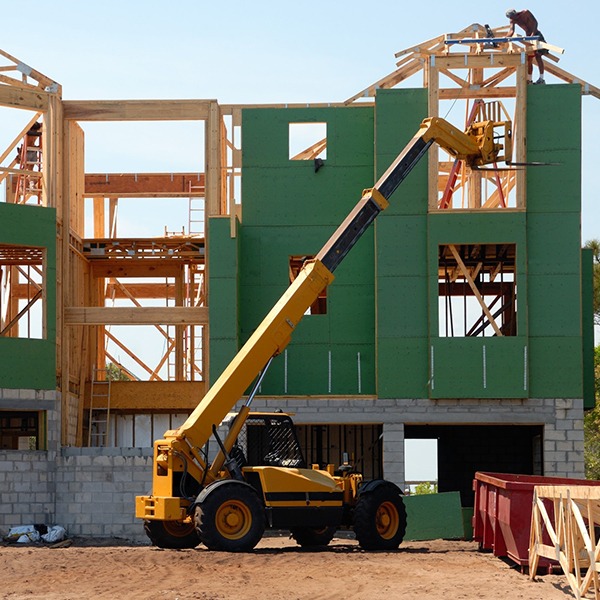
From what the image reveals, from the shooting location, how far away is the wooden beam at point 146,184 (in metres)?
38.6

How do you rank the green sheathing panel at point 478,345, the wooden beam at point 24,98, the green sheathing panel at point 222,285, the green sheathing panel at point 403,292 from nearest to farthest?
the green sheathing panel at point 478,345 < the green sheathing panel at point 403,292 < the green sheathing panel at point 222,285 < the wooden beam at point 24,98

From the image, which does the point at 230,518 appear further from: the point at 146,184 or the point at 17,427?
the point at 146,184

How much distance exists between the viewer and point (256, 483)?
2297cm

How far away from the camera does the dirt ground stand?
16734mm

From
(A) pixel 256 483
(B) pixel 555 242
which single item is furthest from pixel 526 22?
(A) pixel 256 483

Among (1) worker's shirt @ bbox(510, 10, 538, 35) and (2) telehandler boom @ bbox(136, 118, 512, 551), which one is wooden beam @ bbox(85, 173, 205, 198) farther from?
(2) telehandler boom @ bbox(136, 118, 512, 551)

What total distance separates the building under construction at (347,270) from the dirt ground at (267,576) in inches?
329

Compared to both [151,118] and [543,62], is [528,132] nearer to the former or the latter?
[543,62]

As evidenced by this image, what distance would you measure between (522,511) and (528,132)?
47.3 feet

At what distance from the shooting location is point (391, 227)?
32.2 meters

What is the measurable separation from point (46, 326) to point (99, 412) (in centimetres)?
646

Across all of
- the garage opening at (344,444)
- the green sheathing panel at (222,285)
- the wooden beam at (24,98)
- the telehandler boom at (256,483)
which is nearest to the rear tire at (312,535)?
the telehandler boom at (256,483)

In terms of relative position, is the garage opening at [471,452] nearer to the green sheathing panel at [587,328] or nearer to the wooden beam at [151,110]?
the green sheathing panel at [587,328]

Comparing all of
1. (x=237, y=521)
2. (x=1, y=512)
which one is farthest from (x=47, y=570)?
(x=1, y=512)
